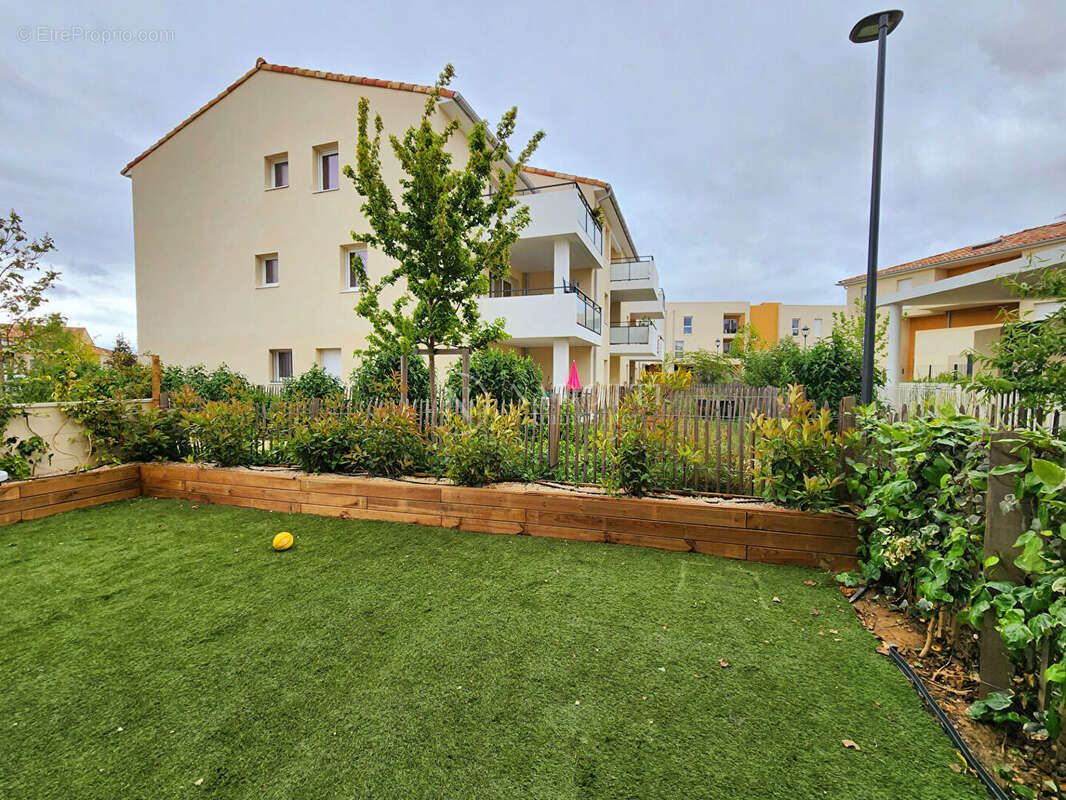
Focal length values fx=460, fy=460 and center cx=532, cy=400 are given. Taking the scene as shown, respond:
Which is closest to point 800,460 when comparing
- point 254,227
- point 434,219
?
point 434,219

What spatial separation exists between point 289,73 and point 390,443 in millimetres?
14460

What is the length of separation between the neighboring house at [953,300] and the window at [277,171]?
18.0m

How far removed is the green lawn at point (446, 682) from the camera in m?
1.91

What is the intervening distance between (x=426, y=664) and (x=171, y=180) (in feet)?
64.7

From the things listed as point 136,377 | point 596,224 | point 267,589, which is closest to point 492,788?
point 267,589

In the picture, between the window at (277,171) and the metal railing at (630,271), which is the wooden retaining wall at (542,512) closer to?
the window at (277,171)

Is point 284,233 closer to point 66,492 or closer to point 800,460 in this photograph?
point 66,492

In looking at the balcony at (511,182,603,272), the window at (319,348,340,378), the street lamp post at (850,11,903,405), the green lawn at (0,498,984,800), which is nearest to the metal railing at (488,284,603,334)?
the balcony at (511,182,603,272)

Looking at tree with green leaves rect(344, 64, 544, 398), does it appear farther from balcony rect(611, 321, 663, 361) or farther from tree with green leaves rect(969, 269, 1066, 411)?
balcony rect(611, 321, 663, 361)

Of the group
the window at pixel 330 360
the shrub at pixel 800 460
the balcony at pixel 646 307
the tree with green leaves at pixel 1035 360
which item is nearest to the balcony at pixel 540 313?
the window at pixel 330 360

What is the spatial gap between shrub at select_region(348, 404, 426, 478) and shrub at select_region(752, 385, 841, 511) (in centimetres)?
379

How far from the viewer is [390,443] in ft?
18.1

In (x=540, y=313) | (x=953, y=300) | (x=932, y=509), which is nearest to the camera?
(x=932, y=509)

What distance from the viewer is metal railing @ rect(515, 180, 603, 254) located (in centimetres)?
1329
